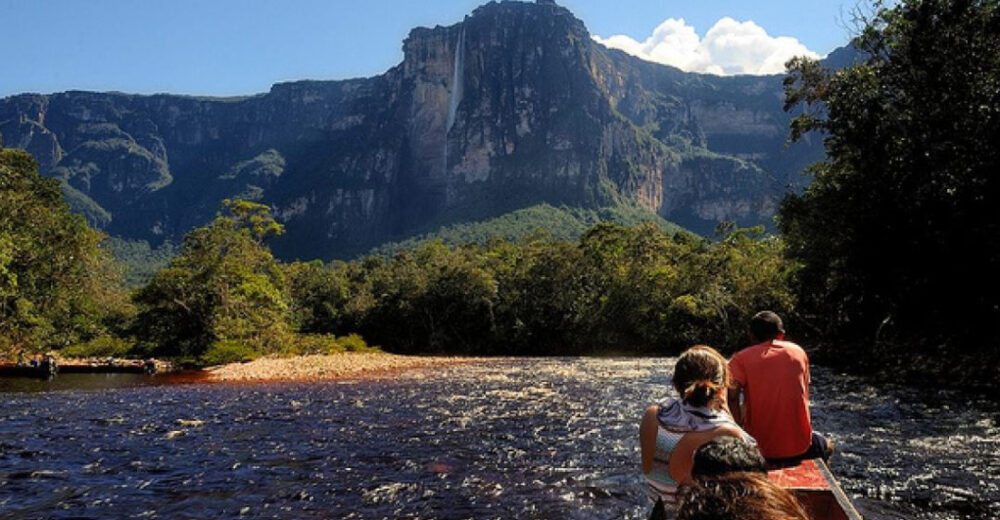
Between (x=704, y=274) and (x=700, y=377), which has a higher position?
(x=704, y=274)

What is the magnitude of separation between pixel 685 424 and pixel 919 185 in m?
20.3

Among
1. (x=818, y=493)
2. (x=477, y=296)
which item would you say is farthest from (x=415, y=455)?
(x=477, y=296)

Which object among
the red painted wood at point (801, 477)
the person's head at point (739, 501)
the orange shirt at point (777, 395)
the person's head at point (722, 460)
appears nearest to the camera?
the person's head at point (739, 501)

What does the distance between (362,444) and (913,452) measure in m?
10.00

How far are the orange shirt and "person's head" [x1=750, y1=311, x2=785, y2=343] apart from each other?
0.07 metres

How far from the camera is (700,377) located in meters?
4.07

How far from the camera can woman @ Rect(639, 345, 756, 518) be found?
12.9 ft

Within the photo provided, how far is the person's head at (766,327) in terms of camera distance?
593cm

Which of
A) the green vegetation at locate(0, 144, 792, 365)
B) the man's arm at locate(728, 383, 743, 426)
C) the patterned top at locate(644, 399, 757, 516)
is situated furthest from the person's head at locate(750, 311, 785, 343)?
the green vegetation at locate(0, 144, 792, 365)

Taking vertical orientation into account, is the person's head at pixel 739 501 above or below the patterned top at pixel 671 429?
above

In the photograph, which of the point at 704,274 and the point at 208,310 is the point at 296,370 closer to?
the point at 208,310

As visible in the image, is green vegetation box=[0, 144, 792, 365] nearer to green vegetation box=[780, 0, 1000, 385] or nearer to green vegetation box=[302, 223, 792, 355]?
green vegetation box=[302, 223, 792, 355]

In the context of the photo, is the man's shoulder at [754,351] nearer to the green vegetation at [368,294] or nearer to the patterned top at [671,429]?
the patterned top at [671,429]

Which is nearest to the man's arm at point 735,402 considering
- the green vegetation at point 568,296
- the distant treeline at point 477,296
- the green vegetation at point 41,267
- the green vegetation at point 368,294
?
the green vegetation at point 41,267
